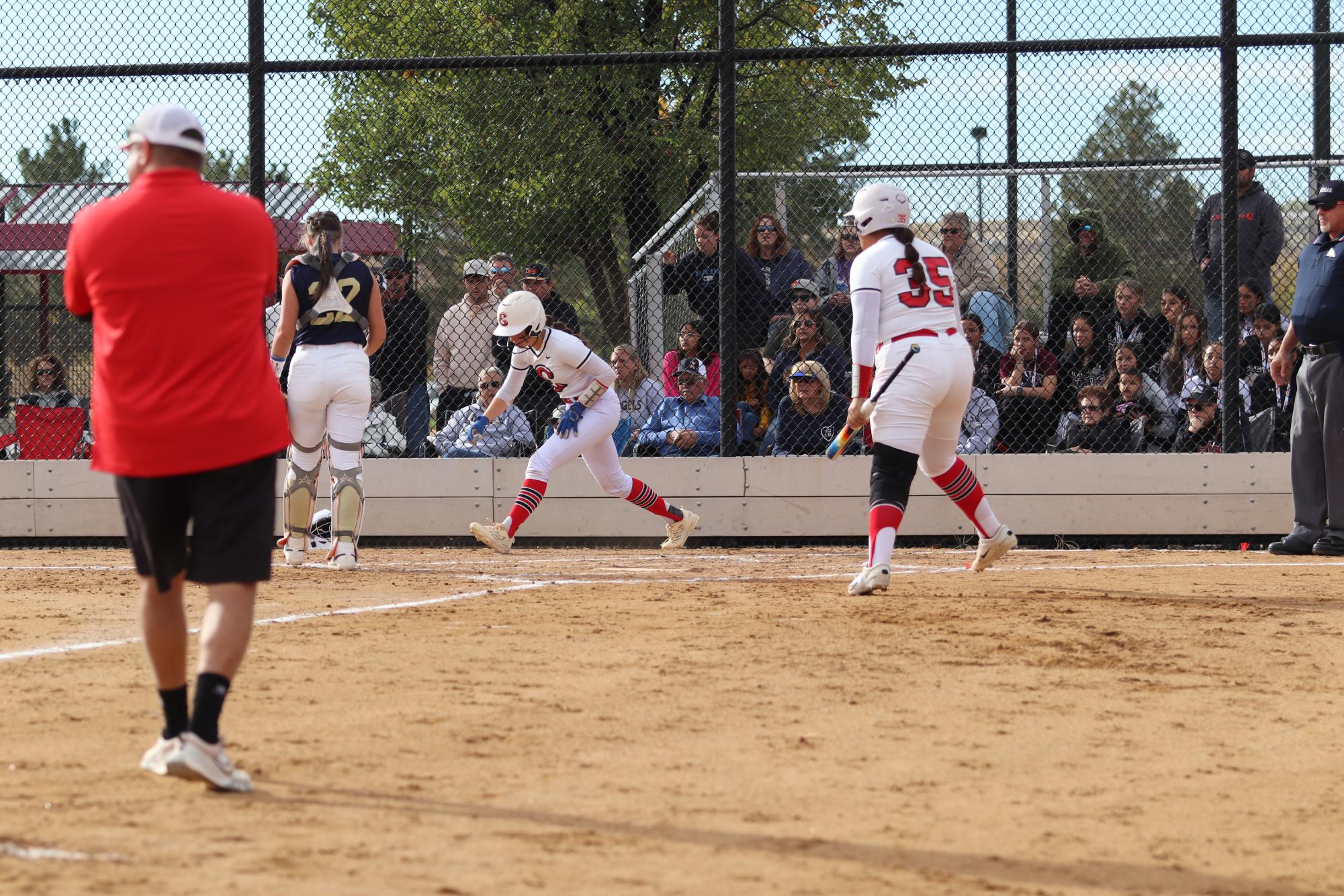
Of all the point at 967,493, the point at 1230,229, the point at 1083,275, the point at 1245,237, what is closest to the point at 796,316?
the point at 1083,275

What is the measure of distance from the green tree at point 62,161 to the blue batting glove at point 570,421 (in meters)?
4.65

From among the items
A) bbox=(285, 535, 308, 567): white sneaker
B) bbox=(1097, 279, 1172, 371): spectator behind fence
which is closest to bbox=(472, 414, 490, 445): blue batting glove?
bbox=(285, 535, 308, 567): white sneaker

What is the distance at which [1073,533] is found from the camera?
11961 mm

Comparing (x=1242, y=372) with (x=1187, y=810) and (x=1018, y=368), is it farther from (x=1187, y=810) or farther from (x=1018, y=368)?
(x=1187, y=810)

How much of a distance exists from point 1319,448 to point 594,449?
4.74 meters

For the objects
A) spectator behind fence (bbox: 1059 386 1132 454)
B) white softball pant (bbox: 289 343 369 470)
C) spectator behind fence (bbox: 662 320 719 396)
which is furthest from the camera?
spectator behind fence (bbox: 662 320 719 396)

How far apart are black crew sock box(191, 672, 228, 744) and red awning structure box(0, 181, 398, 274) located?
29.6ft

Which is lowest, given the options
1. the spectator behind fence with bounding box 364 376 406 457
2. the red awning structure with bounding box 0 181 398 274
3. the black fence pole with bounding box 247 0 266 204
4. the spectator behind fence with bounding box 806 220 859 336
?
the spectator behind fence with bounding box 364 376 406 457

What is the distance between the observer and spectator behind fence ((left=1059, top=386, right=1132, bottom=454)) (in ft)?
39.5

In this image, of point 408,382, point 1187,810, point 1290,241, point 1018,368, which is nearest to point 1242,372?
point 1018,368

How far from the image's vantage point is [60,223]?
17.1 m

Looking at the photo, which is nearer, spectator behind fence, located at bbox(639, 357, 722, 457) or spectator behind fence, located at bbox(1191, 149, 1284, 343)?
spectator behind fence, located at bbox(1191, 149, 1284, 343)

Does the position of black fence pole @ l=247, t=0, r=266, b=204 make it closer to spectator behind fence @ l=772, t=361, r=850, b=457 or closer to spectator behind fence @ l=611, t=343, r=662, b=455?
spectator behind fence @ l=611, t=343, r=662, b=455

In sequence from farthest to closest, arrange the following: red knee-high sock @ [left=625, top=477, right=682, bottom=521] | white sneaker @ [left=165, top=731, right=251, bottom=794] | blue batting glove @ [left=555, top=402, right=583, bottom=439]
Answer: red knee-high sock @ [left=625, top=477, right=682, bottom=521]
blue batting glove @ [left=555, top=402, right=583, bottom=439]
white sneaker @ [left=165, top=731, right=251, bottom=794]
